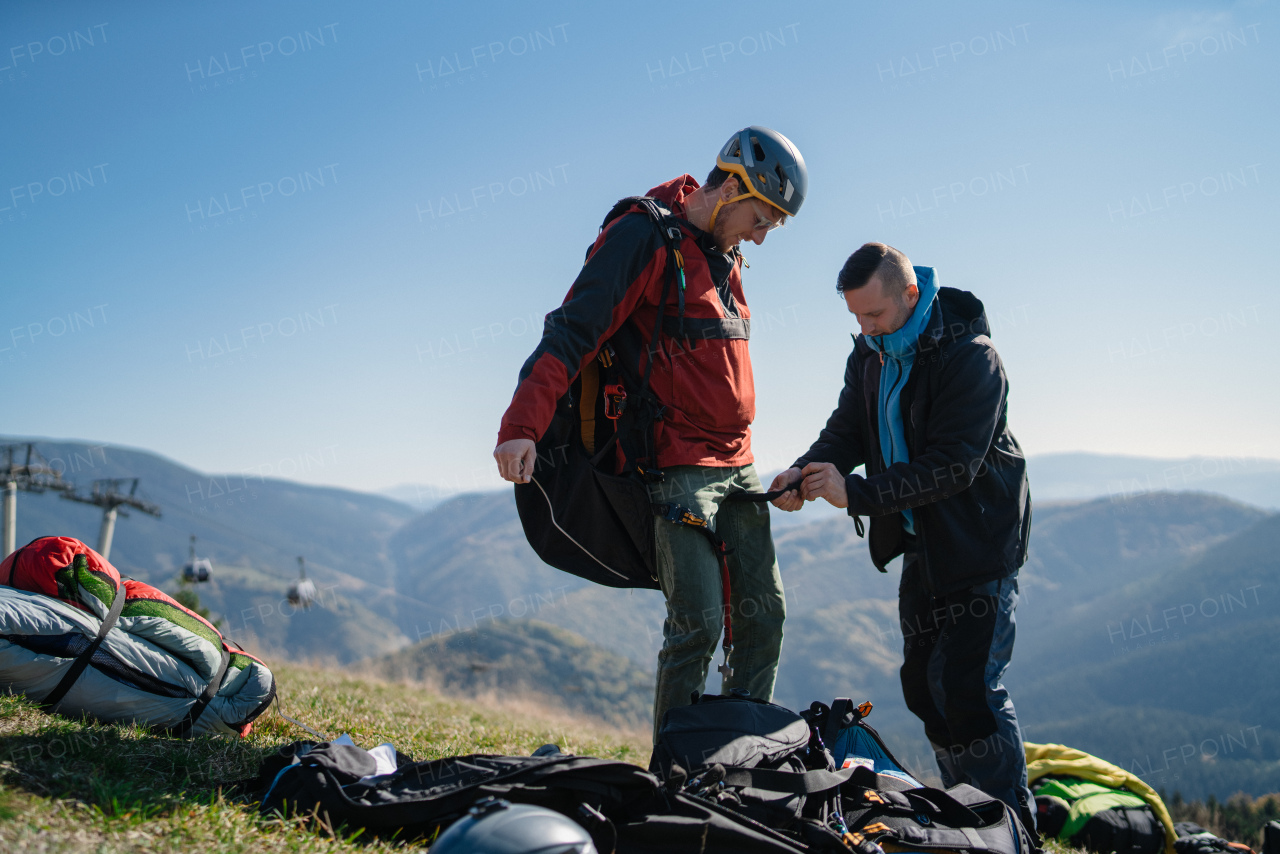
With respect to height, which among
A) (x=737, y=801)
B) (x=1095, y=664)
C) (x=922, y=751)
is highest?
(x=737, y=801)

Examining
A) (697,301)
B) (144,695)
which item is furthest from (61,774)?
(697,301)

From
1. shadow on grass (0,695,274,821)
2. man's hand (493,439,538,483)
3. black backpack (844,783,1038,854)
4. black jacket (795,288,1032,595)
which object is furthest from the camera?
black jacket (795,288,1032,595)

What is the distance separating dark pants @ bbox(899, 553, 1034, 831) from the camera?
4355 millimetres

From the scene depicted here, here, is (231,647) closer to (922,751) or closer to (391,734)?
(391,734)

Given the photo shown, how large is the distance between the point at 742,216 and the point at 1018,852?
3.37 m

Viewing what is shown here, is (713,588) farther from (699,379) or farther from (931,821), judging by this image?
(931,821)

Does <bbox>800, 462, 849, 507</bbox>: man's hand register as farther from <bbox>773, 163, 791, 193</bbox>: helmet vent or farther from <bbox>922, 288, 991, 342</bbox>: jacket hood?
<bbox>773, 163, 791, 193</bbox>: helmet vent

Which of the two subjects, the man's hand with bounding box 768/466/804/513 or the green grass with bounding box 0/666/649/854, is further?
the man's hand with bounding box 768/466/804/513

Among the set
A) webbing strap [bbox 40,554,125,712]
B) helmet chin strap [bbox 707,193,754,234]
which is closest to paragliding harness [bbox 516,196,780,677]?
helmet chin strap [bbox 707,193,754,234]

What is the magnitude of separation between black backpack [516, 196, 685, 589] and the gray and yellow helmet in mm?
467

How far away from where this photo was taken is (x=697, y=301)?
4.30 metres

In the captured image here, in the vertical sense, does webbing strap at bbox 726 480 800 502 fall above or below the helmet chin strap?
below

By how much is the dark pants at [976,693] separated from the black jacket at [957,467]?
0.18 meters

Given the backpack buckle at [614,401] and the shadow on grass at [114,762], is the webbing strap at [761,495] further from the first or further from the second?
the shadow on grass at [114,762]
